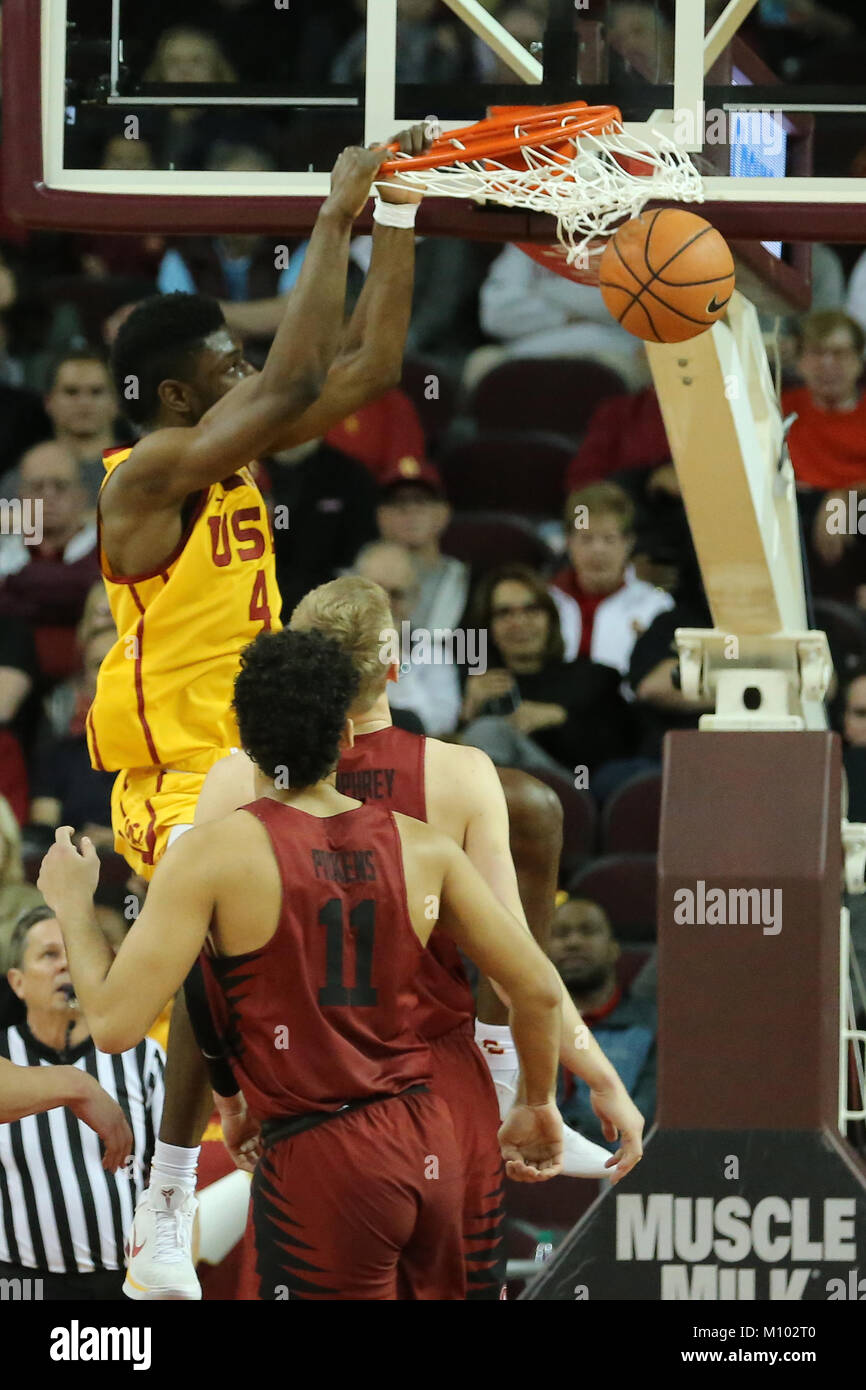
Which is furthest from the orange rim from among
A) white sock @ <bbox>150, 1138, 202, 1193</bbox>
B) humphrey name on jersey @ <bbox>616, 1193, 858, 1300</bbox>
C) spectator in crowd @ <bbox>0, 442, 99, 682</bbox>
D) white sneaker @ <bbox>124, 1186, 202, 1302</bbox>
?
spectator in crowd @ <bbox>0, 442, 99, 682</bbox>

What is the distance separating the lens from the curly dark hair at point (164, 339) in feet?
15.1

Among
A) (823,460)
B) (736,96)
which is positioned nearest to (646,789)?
(823,460)

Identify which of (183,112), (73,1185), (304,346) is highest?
(183,112)

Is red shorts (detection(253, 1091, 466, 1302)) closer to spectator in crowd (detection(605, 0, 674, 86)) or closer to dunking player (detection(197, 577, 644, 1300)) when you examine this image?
dunking player (detection(197, 577, 644, 1300))

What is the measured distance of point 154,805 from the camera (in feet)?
15.3

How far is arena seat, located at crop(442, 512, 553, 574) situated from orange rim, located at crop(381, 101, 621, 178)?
3.42m

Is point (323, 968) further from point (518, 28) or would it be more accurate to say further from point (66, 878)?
point (518, 28)

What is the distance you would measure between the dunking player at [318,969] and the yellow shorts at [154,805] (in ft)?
2.80

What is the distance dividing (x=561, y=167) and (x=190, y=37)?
1454mm

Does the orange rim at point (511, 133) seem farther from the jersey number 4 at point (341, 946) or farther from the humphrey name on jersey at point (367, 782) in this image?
the jersey number 4 at point (341, 946)

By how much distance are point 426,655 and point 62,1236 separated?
269 centimetres

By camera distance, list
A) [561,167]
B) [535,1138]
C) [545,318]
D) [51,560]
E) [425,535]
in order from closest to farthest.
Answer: [535,1138] → [561,167] → [425,535] → [51,560] → [545,318]

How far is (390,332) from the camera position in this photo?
456 cm
